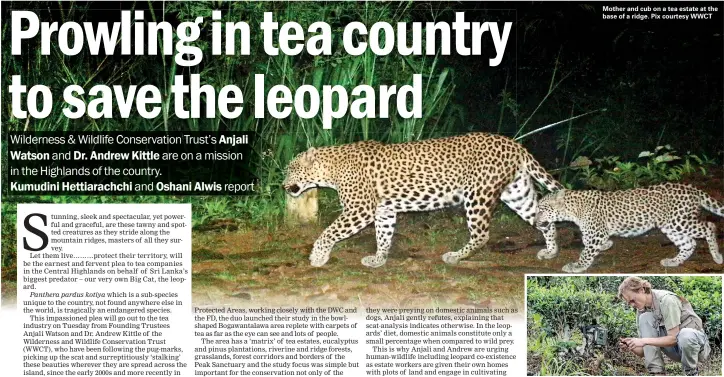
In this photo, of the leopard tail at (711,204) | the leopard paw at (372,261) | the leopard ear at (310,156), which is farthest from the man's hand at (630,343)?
the leopard ear at (310,156)

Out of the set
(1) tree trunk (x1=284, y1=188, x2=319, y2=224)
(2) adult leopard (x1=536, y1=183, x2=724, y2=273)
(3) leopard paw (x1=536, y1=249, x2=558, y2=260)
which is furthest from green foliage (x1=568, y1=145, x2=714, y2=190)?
(1) tree trunk (x1=284, y1=188, x2=319, y2=224)

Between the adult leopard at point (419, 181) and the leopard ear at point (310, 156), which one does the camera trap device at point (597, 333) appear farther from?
the leopard ear at point (310, 156)

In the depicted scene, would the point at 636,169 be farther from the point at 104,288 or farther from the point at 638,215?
the point at 104,288

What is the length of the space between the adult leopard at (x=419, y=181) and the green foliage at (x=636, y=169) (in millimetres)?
465

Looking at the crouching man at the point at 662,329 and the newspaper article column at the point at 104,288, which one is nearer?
the crouching man at the point at 662,329

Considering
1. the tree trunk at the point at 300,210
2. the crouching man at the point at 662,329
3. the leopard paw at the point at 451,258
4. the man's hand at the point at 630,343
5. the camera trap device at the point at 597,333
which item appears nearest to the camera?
the crouching man at the point at 662,329

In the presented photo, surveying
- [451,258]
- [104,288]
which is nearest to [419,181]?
[451,258]

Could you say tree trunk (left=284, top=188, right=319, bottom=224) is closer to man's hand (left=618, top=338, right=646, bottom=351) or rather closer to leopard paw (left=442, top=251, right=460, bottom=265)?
leopard paw (left=442, top=251, right=460, bottom=265)

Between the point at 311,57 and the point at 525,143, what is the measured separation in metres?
2.40

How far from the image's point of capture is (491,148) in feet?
36.6

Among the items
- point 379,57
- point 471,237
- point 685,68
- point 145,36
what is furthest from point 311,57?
point 685,68

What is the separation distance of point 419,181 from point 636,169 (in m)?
2.35

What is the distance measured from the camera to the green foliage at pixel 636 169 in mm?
11445

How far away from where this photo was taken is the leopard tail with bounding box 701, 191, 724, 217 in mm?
11094
